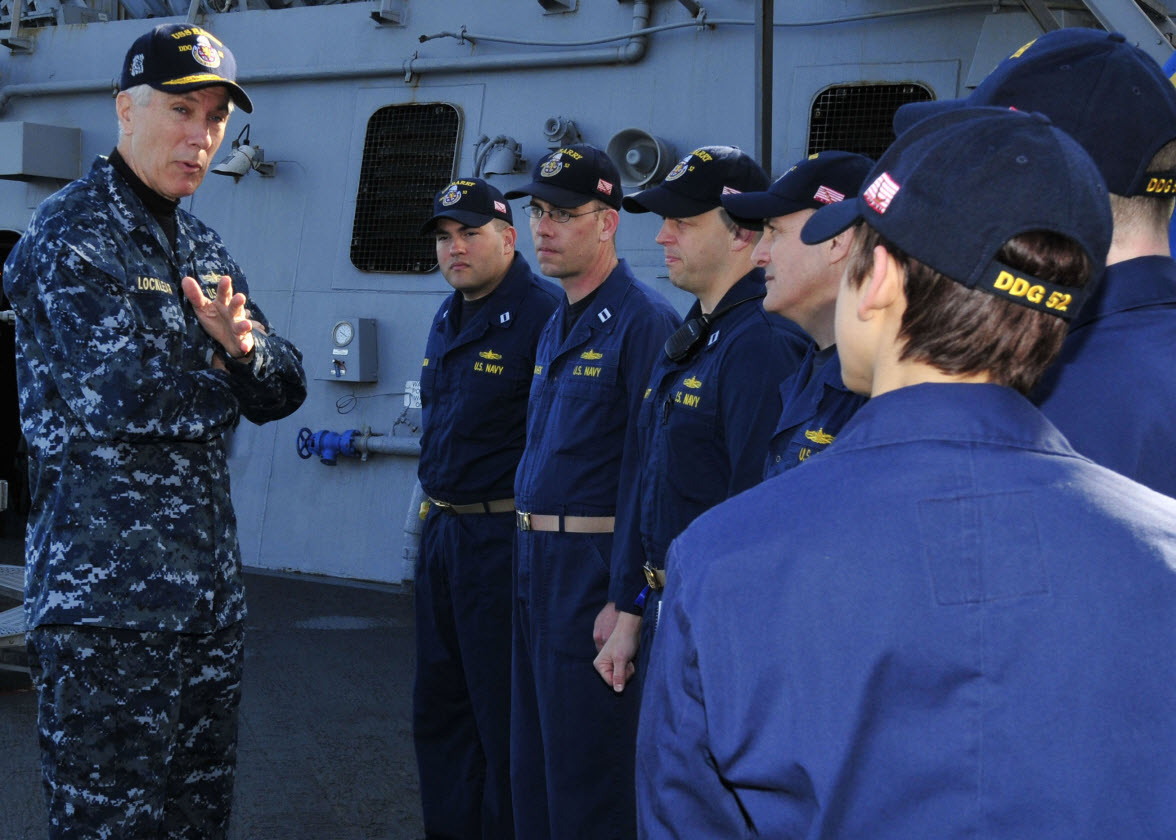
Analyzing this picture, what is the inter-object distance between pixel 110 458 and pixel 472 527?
1.35m

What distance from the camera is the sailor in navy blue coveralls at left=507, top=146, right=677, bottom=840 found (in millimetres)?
3035

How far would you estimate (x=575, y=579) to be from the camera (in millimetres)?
3102

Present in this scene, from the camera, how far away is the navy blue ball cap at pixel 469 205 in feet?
12.2

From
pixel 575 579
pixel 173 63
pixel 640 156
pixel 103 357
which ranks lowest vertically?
pixel 575 579

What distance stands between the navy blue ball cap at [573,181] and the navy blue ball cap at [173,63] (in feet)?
3.49

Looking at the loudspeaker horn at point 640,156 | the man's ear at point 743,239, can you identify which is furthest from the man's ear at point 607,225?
the loudspeaker horn at point 640,156

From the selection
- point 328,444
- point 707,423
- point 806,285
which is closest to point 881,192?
point 806,285

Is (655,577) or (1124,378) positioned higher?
(1124,378)

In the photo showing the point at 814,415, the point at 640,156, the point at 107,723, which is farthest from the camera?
the point at 640,156

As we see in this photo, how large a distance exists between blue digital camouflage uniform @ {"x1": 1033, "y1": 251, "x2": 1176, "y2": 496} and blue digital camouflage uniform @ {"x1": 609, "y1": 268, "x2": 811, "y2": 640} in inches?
45.3

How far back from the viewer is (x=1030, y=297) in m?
1.05

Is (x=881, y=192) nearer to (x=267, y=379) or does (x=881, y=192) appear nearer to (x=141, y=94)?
(x=267, y=379)

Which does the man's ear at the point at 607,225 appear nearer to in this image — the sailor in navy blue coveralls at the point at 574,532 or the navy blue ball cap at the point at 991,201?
the sailor in navy blue coveralls at the point at 574,532

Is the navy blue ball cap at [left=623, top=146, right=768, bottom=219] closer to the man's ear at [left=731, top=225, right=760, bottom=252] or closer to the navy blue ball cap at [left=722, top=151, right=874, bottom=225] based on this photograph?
the man's ear at [left=731, top=225, right=760, bottom=252]
